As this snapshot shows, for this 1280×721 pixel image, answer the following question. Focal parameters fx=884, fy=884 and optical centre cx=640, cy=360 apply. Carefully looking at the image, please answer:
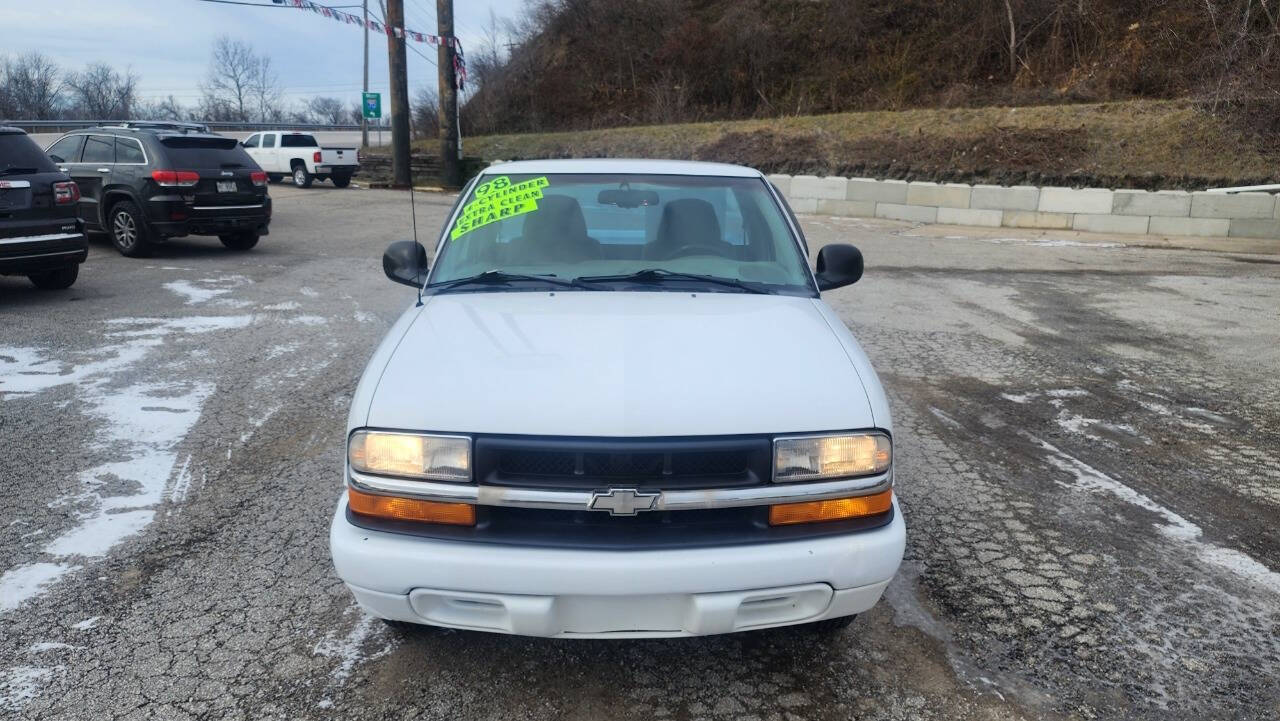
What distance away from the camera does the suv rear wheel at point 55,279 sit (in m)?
9.06

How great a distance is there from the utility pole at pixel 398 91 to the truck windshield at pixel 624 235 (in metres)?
17.7

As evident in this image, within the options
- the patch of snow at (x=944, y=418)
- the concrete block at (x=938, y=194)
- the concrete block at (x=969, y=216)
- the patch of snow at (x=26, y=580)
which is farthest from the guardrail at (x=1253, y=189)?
the patch of snow at (x=26, y=580)

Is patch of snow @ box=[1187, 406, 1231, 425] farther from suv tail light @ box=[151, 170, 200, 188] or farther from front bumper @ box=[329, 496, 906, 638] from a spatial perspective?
suv tail light @ box=[151, 170, 200, 188]

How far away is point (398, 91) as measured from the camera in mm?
22812

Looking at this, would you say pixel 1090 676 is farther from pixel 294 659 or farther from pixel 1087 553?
pixel 294 659

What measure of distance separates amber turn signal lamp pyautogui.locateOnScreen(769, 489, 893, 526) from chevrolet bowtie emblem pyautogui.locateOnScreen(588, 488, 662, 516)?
14.7 inches

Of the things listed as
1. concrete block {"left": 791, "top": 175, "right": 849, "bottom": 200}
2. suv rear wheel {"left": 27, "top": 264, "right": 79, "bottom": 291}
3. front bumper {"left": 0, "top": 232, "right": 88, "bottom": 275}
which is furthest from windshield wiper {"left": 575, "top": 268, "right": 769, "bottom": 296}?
concrete block {"left": 791, "top": 175, "right": 849, "bottom": 200}

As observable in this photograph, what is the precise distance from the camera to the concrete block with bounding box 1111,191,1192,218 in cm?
1488

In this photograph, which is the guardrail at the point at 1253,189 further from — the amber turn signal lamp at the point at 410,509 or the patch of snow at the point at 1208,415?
the amber turn signal lamp at the point at 410,509

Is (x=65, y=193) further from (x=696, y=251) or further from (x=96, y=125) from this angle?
(x=96, y=125)

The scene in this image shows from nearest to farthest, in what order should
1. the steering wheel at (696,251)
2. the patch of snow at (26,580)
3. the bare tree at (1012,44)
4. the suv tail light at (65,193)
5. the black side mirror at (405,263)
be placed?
the patch of snow at (26,580) < the steering wheel at (696,251) < the black side mirror at (405,263) < the suv tail light at (65,193) < the bare tree at (1012,44)

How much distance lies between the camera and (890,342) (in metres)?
7.74

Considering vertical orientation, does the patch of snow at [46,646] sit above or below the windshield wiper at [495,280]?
below

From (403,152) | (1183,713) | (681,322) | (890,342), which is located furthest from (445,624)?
(403,152)
